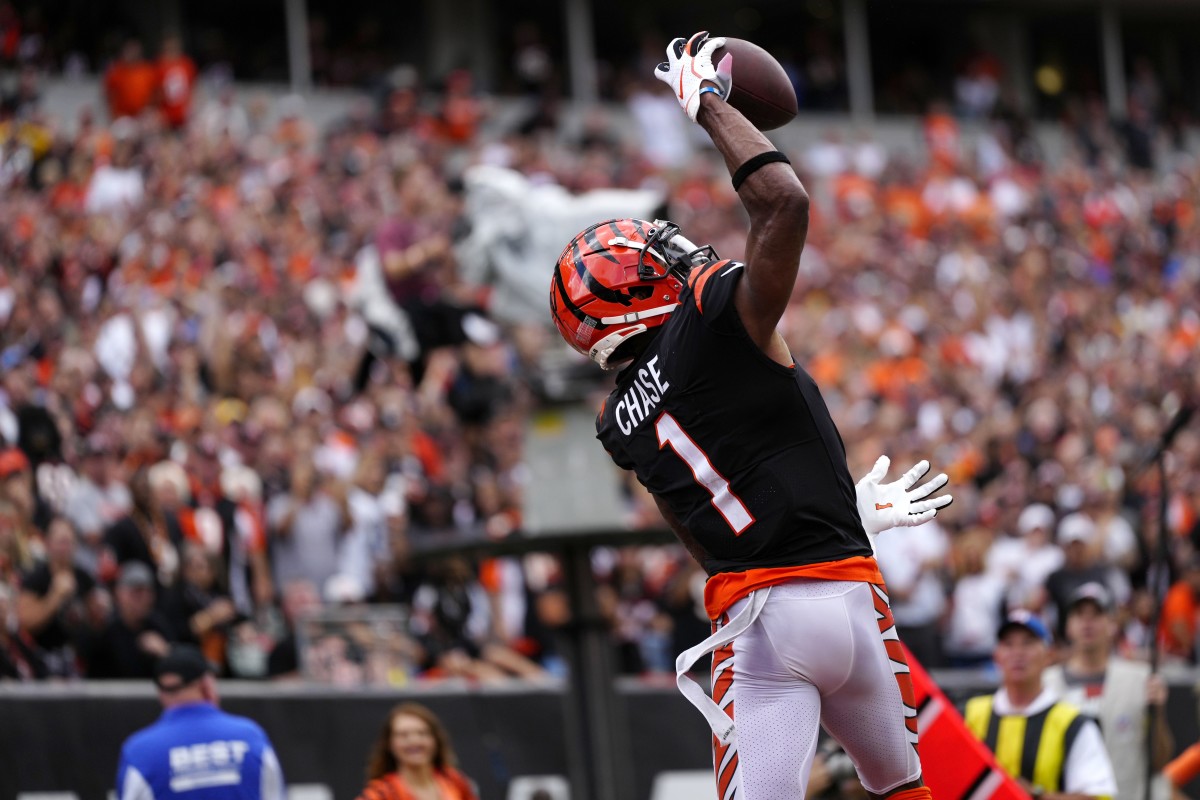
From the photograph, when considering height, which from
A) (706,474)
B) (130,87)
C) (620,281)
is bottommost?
(706,474)

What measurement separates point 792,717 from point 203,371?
30.1ft

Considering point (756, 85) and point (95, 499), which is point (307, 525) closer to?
point (95, 499)

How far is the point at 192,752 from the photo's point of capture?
7.48 metres

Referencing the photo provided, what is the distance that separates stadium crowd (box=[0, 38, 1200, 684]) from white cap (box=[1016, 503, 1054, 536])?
0.04 metres

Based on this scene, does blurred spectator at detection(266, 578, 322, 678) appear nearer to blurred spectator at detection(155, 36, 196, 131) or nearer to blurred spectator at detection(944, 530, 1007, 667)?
blurred spectator at detection(944, 530, 1007, 667)

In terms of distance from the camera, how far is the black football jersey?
4.42m

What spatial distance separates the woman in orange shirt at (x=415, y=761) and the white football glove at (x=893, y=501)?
3693 mm

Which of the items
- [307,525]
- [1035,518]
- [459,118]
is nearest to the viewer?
[307,525]

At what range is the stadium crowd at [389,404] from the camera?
10.5m

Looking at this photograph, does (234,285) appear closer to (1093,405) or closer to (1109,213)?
(1093,405)

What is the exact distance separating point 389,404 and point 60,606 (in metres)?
4.27

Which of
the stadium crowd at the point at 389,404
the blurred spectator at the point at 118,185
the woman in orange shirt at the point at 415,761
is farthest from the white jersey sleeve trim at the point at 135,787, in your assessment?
the blurred spectator at the point at 118,185

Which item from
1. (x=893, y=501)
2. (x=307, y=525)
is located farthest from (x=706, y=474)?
(x=307, y=525)

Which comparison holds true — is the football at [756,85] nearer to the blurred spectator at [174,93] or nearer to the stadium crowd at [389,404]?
the stadium crowd at [389,404]
